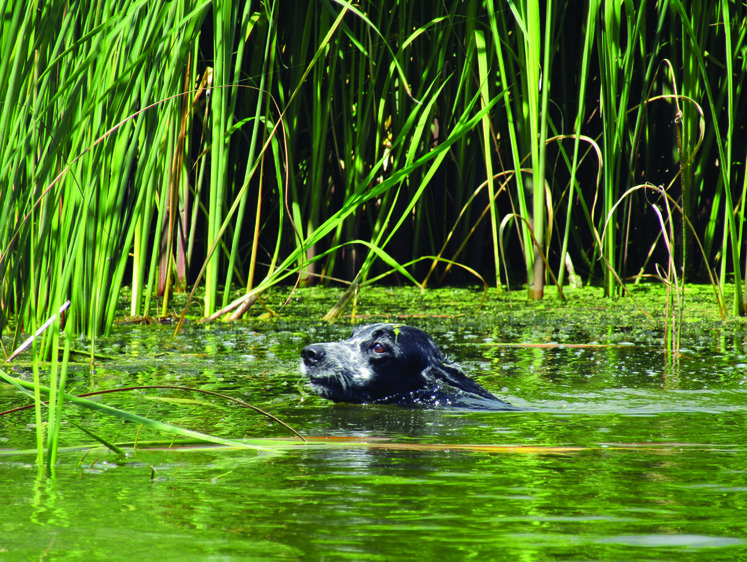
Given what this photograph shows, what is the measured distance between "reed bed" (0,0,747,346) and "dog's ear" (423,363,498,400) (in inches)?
14.7

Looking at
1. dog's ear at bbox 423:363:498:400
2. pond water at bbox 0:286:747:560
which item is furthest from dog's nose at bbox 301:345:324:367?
dog's ear at bbox 423:363:498:400

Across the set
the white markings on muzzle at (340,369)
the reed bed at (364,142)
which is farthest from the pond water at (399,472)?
the reed bed at (364,142)

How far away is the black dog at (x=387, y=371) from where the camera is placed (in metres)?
3.39

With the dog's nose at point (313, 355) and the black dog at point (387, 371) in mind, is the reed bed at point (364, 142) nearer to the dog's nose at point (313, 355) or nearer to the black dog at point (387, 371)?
the black dog at point (387, 371)

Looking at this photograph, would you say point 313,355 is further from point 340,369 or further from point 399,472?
point 399,472

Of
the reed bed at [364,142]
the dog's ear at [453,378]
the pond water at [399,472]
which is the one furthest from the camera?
the dog's ear at [453,378]

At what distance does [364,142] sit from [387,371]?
2178 mm

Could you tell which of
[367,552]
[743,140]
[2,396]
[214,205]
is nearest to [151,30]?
[2,396]

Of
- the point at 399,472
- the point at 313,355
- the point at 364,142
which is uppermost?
the point at 364,142

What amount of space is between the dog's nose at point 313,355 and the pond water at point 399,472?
5.1 inches

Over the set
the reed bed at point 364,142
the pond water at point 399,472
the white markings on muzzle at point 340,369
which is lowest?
the pond water at point 399,472

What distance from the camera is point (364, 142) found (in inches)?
216

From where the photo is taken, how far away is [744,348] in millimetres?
4227

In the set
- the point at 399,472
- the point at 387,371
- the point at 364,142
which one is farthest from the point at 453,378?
the point at 364,142
